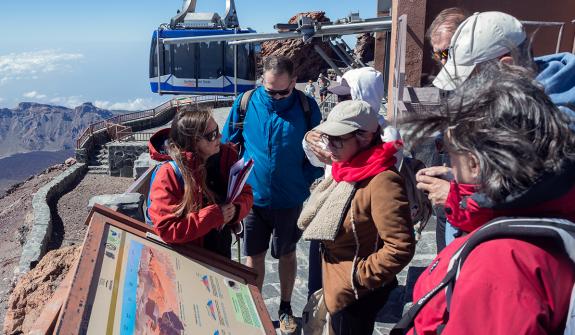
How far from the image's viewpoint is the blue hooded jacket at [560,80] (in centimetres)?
184

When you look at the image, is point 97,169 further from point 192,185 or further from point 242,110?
point 192,185

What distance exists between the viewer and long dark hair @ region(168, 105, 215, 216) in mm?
2500

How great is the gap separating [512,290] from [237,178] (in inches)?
71.6

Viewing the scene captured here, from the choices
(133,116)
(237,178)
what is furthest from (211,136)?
(133,116)

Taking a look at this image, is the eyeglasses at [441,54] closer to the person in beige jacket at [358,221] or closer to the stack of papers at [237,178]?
the person in beige jacket at [358,221]

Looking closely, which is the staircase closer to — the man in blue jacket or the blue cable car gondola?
the blue cable car gondola

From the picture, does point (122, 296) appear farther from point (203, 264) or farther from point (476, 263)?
point (476, 263)

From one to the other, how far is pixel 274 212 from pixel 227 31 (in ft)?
63.4

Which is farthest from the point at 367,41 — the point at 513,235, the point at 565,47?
the point at 513,235

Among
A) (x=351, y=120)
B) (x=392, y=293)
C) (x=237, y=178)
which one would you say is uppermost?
(x=351, y=120)

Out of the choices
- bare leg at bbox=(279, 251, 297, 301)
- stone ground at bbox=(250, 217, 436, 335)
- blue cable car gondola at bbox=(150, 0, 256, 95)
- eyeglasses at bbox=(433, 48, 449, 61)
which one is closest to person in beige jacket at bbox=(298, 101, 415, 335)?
eyeglasses at bbox=(433, 48, 449, 61)

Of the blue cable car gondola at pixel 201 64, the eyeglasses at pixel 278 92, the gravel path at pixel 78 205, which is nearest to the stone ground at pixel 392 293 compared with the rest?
the eyeglasses at pixel 278 92

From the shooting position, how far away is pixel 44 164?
542ft

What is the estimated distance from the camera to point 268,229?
144 inches
